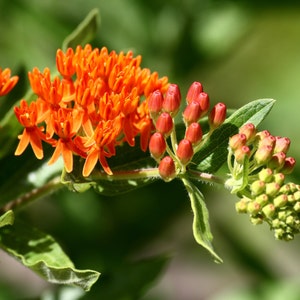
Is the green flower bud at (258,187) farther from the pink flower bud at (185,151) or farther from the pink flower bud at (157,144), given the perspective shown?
the pink flower bud at (157,144)

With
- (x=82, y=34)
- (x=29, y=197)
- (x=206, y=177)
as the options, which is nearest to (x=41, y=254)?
(x=29, y=197)

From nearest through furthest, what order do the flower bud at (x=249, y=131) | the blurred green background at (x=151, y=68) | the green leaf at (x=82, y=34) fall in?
the flower bud at (x=249, y=131) < the green leaf at (x=82, y=34) < the blurred green background at (x=151, y=68)

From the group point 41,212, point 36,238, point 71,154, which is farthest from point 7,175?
point 41,212

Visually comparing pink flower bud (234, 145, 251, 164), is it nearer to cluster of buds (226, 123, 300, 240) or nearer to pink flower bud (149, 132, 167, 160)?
cluster of buds (226, 123, 300, 240)

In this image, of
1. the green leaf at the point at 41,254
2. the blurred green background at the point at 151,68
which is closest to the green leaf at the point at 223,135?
the green leaf at the point at 41,254

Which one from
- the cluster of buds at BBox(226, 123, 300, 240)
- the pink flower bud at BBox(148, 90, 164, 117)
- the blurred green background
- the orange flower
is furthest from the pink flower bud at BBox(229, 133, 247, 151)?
the blurred green background

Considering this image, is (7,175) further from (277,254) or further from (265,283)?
(277,254)
